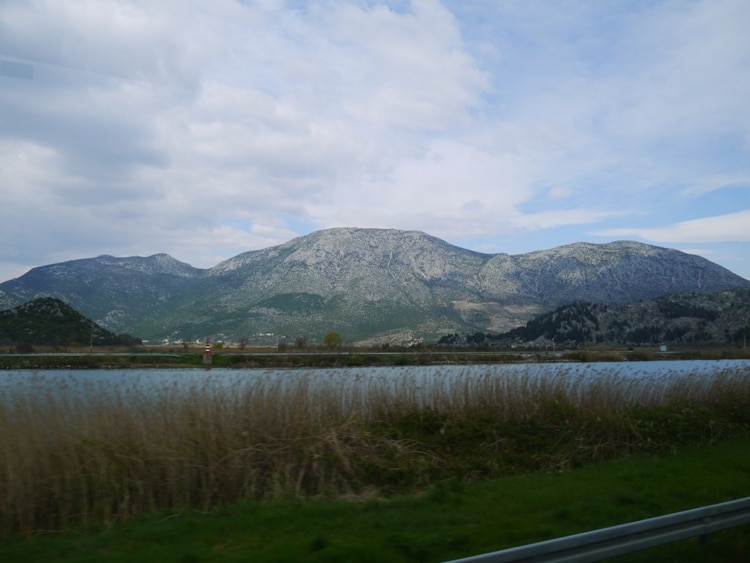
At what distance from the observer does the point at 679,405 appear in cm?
1616

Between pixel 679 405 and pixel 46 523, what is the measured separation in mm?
15142

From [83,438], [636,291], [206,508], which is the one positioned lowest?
[206,508]

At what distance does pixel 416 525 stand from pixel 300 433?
405cm

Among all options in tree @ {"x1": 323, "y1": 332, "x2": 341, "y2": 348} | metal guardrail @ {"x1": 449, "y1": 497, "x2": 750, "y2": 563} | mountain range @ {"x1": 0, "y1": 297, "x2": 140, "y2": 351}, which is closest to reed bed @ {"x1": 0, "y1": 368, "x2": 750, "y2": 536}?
metal guardrail @ {"x1": 449, "y1": 497, "x2": 750, "y2": 563}

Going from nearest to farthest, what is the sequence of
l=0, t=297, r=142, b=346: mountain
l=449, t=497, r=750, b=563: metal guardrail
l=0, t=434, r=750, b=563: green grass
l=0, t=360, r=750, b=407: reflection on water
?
1. l=449, t=497, r=750, b=563: metal guardrail
2. l=0, t=434, r=750, b=563: green grass
3. l=0, t=360, r=750, b=407: reflection on water
4. l=0, t=297, r=142, b=346: mountain

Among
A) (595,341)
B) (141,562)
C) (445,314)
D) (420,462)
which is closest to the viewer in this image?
(141,562)

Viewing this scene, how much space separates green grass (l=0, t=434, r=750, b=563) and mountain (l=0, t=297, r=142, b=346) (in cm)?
5599

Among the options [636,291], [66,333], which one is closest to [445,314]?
[636,291]

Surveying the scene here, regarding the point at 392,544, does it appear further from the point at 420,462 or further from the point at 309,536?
the point at 420,462

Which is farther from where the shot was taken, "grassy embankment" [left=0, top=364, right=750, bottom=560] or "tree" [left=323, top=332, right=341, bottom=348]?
"tree" [left=323, top=332, right=341, bottom=348]

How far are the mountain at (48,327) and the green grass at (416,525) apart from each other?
184 feet

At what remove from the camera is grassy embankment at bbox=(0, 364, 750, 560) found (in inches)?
322

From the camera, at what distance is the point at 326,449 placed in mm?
10891

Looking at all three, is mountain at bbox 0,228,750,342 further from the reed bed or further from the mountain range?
the reed bed
